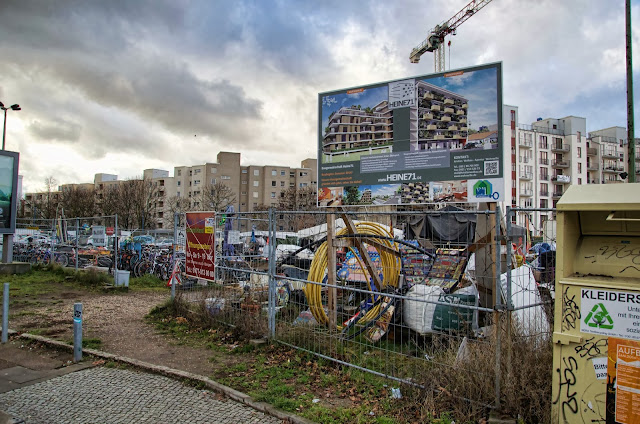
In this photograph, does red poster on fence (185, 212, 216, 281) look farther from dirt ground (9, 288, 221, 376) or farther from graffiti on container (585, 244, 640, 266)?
graffiti on container (585, 244, 640, 266)

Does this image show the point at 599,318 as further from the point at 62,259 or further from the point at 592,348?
the point at 62,259

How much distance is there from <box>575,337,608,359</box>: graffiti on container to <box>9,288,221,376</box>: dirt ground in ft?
13.8

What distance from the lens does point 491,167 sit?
6.11 m

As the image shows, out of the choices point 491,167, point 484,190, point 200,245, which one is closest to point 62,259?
point 200,245

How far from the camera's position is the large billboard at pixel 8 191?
49.1 feet

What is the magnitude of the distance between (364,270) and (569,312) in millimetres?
4466

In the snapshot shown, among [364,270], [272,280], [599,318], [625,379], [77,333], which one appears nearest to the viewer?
[625,379]

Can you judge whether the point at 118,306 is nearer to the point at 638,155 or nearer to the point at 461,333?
the point at 461,333

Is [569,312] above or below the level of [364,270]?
above

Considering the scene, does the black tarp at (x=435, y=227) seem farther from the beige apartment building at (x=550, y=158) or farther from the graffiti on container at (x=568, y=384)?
the beige apartment building at (x=550, y=158)

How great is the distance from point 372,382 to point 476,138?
386cm

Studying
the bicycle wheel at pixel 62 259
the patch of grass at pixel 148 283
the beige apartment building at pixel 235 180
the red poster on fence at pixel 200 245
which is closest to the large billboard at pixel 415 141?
the red poster on fence at pixel 200 245

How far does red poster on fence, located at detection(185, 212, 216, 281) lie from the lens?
25.1 ft

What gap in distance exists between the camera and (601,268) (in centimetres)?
322
